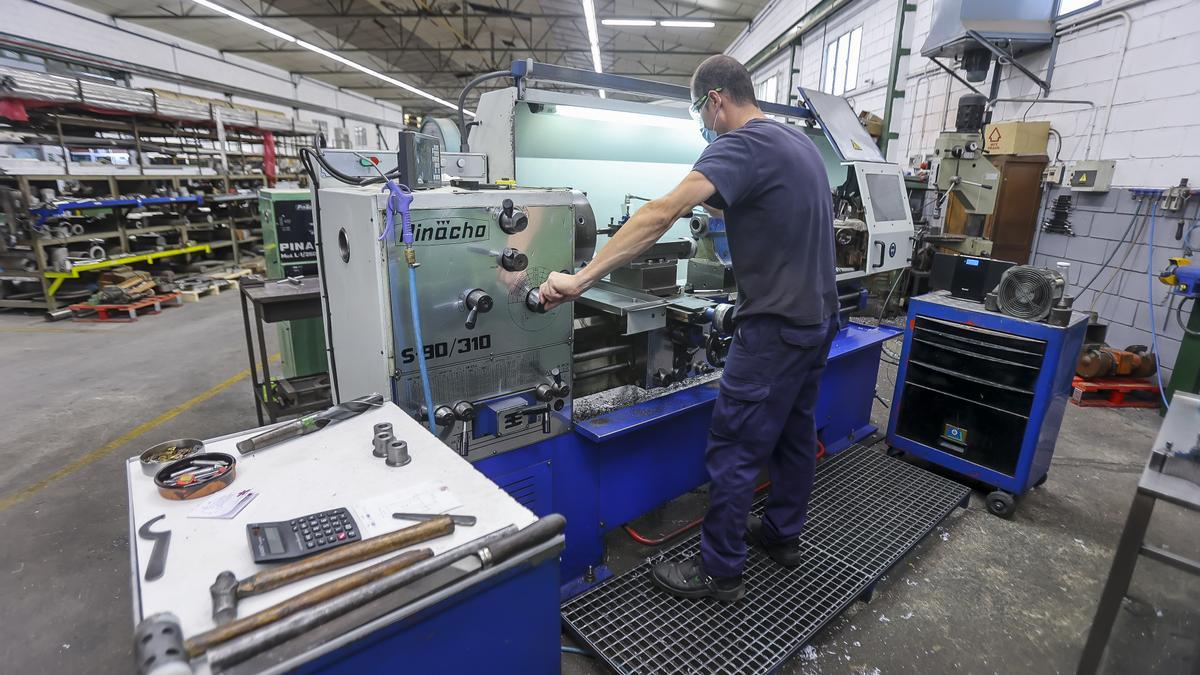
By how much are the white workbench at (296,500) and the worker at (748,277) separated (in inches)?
18.6

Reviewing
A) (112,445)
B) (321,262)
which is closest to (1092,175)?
(321,262)

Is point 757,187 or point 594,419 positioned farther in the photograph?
point 594,419

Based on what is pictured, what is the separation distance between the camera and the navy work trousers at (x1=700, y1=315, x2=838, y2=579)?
140cm

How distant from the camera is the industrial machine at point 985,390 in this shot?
198cm

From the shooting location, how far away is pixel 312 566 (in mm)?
732

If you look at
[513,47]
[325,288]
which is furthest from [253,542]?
[513,47]

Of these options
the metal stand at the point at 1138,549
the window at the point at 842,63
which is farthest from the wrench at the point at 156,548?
the window at the point at 842,63

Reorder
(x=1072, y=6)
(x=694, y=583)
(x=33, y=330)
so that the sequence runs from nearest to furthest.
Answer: (x=694, y=583), (x=1072, y=6), (x=33, y=330)

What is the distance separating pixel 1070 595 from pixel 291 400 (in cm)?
289

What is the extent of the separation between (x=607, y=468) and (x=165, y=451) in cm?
104

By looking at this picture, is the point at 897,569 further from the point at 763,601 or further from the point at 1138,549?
the point at 1138,549

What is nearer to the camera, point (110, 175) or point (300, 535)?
point (300, 535)

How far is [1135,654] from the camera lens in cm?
140

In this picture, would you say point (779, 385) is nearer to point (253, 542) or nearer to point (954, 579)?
point (954, 579)
